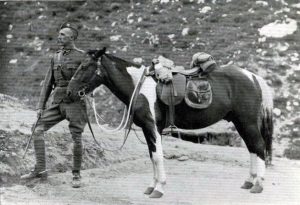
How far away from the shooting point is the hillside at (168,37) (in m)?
10.2

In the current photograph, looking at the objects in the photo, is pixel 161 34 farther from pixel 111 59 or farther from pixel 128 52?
pixel 111 59

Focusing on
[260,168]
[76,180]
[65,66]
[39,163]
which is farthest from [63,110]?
[260,168]

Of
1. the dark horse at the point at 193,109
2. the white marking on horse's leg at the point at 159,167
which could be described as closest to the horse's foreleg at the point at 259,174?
the dark horse at the point at 193,109

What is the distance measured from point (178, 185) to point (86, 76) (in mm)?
1723

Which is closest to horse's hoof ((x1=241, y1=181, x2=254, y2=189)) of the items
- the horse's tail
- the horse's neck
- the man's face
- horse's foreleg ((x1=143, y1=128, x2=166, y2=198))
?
the horse's tail

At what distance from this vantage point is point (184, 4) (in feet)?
40.5

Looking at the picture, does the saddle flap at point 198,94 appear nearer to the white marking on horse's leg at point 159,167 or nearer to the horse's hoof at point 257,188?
the white marking on horse's leg at point 159,167

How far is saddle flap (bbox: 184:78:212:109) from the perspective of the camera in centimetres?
527

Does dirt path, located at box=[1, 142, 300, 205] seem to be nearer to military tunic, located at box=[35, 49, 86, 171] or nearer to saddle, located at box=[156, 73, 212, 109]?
military tunic, located at box=[35, 49, 86, 171]

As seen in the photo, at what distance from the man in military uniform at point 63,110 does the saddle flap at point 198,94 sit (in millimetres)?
1207

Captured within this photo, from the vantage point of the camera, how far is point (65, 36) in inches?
207

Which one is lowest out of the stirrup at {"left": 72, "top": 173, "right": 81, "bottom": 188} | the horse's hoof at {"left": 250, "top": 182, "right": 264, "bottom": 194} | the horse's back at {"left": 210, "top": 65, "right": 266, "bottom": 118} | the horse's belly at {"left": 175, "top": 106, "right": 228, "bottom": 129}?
the horse's hoof at {"left": 250, "top": 182, "right": 264, "bottom": 194}

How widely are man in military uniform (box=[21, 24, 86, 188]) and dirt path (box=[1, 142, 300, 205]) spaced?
23 centimetres

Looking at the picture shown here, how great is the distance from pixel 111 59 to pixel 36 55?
771 centimetres
